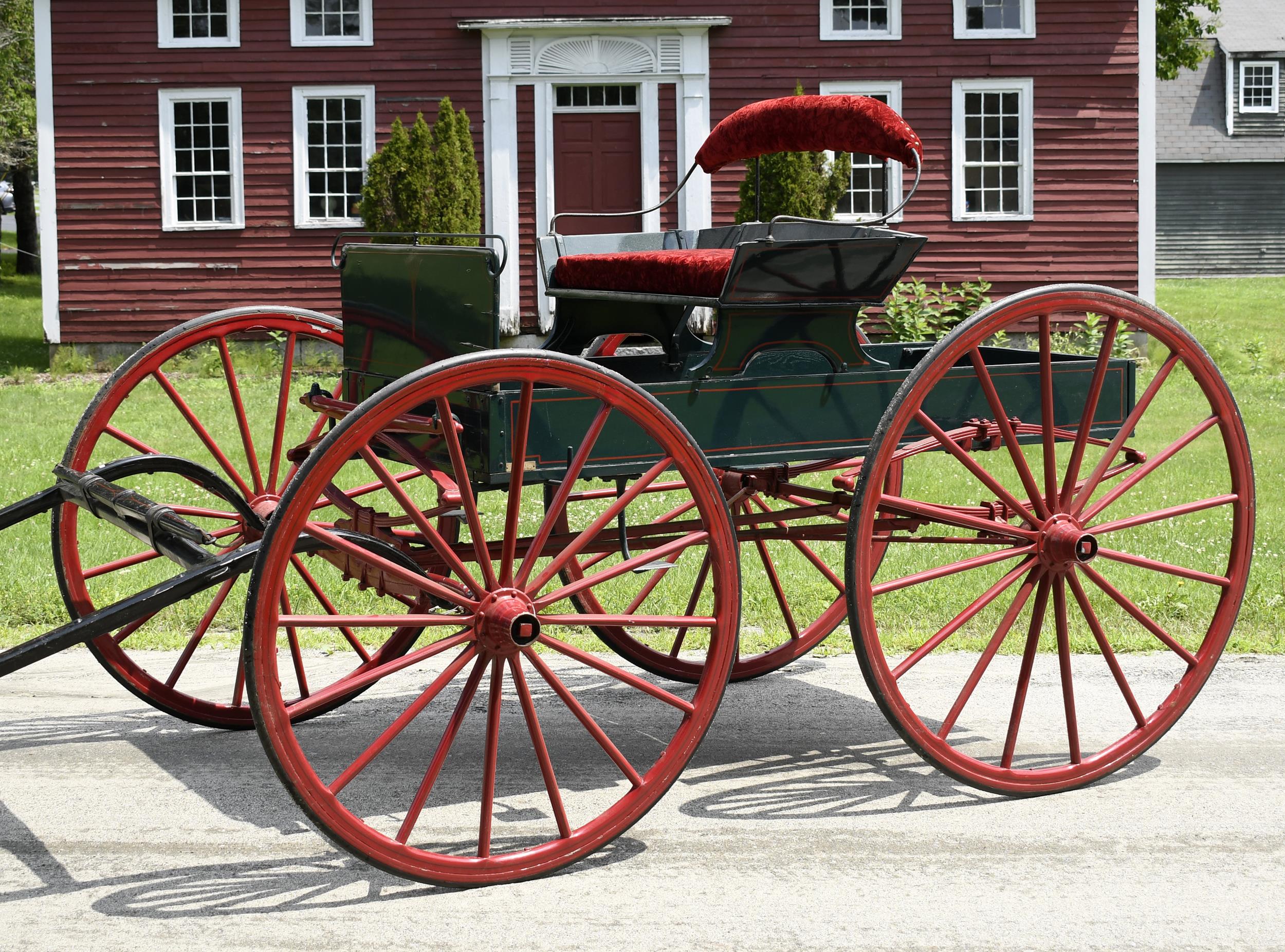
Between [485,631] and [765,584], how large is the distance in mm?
3198

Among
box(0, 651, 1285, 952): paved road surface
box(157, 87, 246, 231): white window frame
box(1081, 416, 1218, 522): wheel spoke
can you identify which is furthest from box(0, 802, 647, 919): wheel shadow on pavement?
box(157, 87, 246, 231): white window frame

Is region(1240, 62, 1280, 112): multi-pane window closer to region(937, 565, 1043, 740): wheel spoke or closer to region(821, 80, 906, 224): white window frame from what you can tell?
region(821, 80, 906, 224): white window frame

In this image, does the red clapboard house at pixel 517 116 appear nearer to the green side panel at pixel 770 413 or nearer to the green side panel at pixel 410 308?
the green side panel at pixel 410 308

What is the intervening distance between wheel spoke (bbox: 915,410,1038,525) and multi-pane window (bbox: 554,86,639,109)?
41.2ft

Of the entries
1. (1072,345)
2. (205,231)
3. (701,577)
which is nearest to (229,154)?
(205,231)

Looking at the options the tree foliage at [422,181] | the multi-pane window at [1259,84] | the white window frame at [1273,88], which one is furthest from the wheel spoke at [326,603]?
the multi-pane window at [1259,84]

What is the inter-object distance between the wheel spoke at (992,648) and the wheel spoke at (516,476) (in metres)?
1.17

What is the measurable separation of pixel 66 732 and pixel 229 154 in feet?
40.7

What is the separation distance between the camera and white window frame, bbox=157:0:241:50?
624 inches

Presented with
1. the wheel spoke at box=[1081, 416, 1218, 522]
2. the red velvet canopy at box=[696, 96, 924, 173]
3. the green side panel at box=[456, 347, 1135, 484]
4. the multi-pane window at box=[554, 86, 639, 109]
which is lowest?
the wheel spoke at box=[1081, 416, 1218, 522]

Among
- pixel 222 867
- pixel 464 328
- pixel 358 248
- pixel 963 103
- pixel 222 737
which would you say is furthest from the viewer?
pixel 963 103

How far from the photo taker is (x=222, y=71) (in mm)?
15938

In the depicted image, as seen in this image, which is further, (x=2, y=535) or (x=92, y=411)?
(x=2, y=535)

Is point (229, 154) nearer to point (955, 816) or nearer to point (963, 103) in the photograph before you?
point (963, 103)
